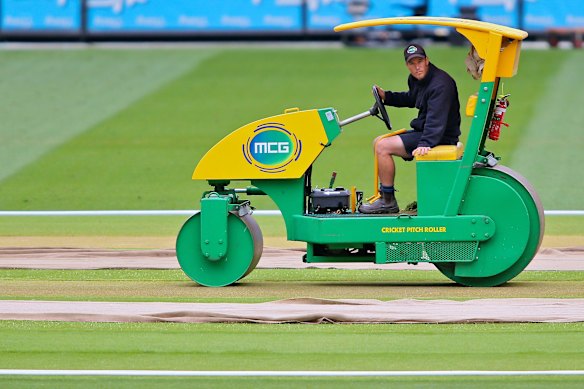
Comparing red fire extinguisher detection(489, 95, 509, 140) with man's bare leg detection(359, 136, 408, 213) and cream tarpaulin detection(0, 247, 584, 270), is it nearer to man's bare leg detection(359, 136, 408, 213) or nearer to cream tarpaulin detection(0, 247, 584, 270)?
man's bare leg detection(359, 136, 408, 213)

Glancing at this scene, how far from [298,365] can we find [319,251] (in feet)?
10.6

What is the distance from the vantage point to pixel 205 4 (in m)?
31.2

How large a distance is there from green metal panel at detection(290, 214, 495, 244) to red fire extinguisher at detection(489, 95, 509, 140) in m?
0.72

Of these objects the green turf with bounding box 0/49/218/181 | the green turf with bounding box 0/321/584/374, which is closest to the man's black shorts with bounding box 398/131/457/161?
the green turf with bounding box 0/321/584/374

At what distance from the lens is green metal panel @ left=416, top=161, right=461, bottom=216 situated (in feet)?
39.9

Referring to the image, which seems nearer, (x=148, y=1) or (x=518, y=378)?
(x=518, y=378)

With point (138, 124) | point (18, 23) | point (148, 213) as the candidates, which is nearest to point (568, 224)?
point (148, 213)

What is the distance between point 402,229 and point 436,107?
997 mm

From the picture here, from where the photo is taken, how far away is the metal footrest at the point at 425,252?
39.7 ft

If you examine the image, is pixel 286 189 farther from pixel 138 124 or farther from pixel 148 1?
pixel 148 1

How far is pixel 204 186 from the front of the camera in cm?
2038

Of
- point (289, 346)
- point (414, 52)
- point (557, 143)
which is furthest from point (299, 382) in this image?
point (557, 143)

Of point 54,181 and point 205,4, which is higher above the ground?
point 205,4

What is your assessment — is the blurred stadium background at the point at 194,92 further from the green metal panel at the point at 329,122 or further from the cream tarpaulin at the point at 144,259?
the green metal panel at the point at 329,122
